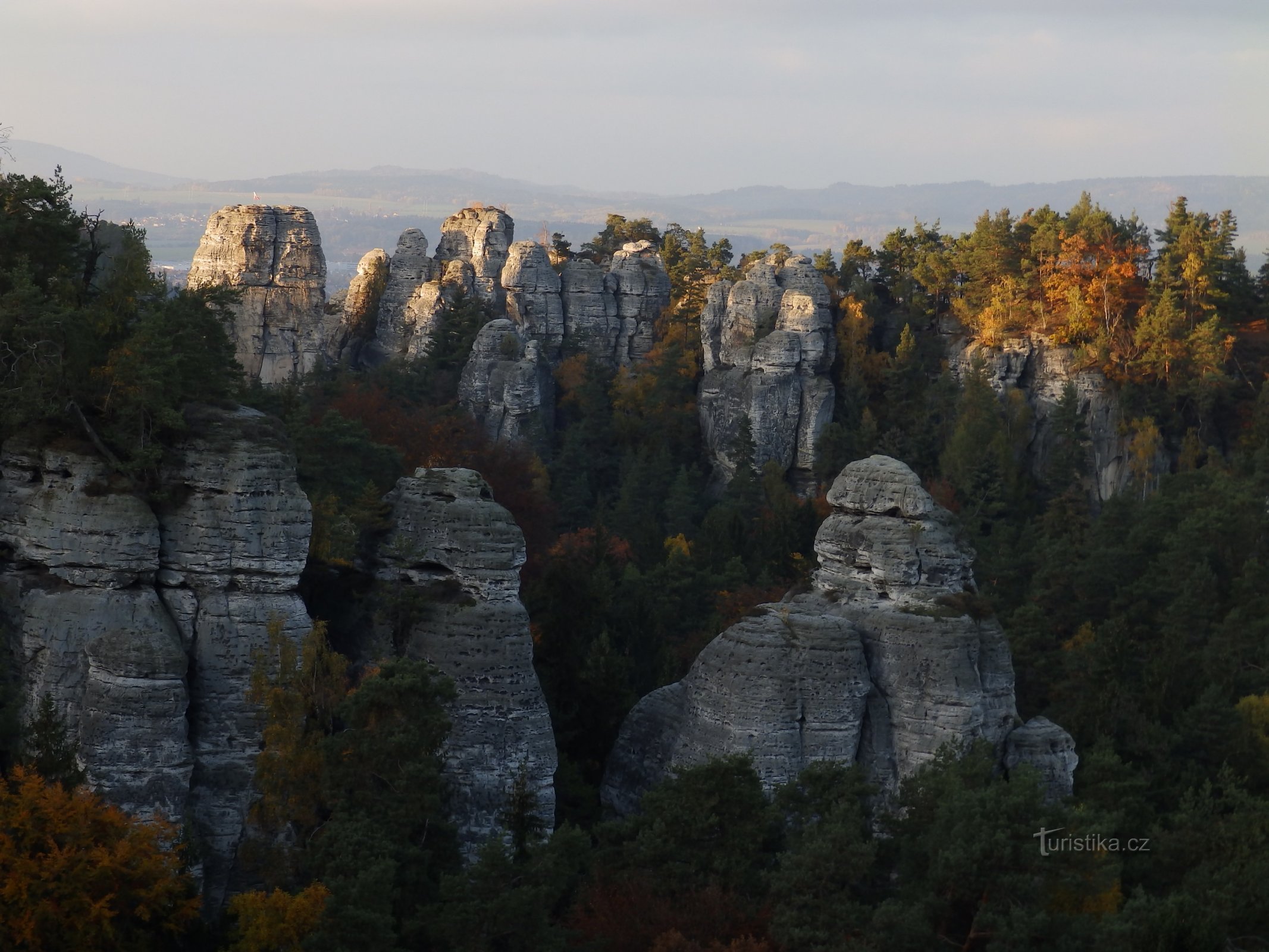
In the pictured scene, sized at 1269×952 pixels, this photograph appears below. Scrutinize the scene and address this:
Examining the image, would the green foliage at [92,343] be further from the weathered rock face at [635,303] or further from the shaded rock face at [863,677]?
the weathered rock face at [635,303]

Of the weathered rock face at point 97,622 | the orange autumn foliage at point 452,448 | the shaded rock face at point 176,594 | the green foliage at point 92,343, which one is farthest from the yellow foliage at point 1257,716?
the weathered rock face at point 97,622

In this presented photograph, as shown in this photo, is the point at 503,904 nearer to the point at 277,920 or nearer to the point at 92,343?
the point at 277,920

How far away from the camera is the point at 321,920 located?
21.9m

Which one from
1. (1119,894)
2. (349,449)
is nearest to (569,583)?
(349,449)

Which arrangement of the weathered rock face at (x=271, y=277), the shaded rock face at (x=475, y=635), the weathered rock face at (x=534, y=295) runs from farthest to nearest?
the weathered rock face at (x=534, y=295), the weathered rock face at (x=271, y=277), the shaded rock face at (x=475, y=635)

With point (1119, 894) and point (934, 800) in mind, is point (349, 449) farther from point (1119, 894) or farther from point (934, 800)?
point (1119, 894)

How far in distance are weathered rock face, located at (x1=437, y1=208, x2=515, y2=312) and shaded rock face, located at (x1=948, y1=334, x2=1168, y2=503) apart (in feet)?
57.9

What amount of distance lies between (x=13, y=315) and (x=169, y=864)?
8.54 metres

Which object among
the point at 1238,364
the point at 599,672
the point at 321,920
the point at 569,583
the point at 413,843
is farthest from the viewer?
the point at 1238,364

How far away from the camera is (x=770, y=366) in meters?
60.4

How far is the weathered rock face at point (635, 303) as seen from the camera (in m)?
66.5

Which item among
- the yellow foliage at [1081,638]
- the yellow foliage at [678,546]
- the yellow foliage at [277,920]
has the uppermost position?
the yellow foliage at [678,546]

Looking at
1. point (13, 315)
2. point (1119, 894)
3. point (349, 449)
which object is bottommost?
point (1119, 894)

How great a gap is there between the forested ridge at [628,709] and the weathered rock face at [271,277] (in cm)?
297
